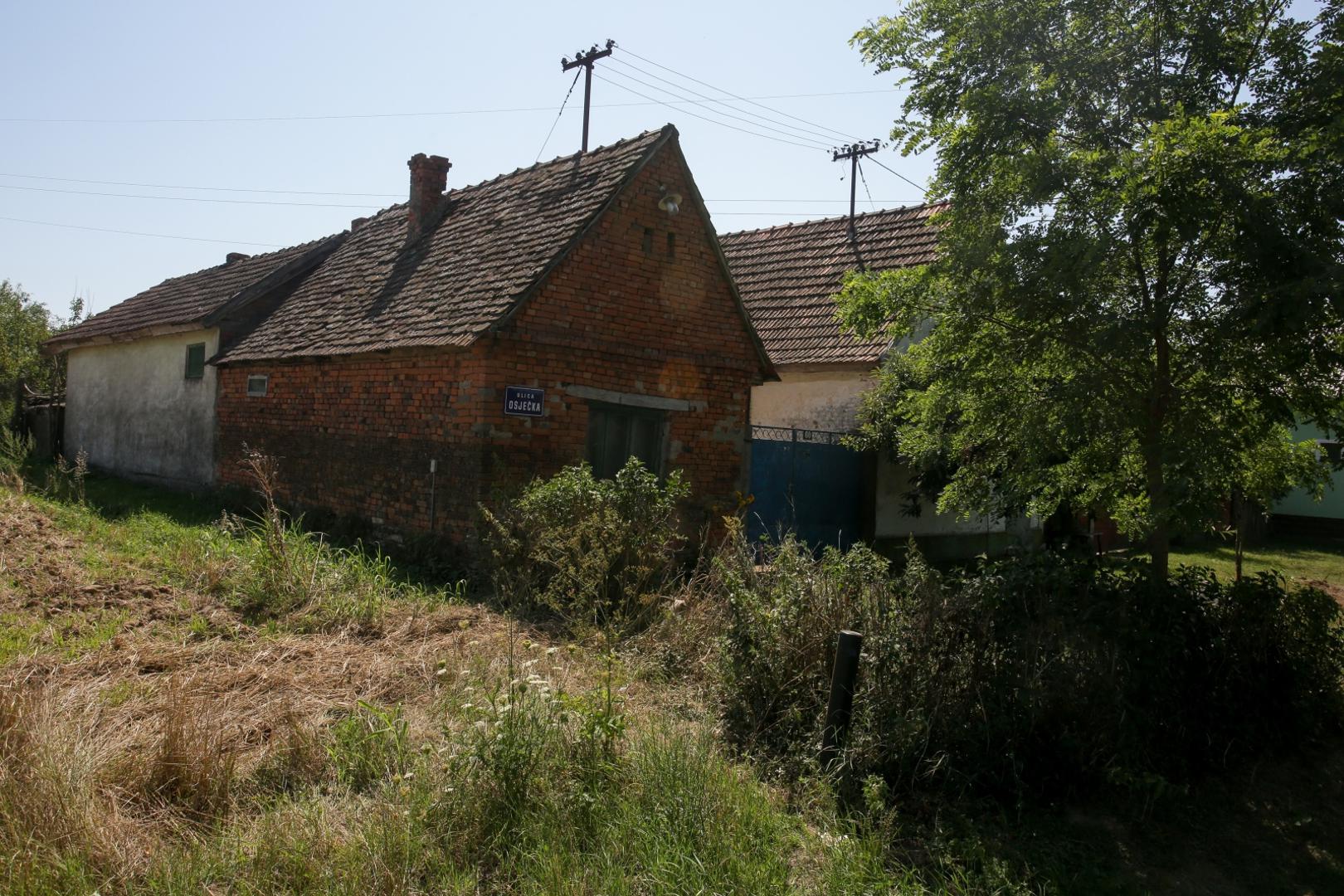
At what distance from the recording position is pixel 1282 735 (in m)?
6.30

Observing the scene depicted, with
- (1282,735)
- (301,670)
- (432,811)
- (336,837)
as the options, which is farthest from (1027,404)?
(301,670)

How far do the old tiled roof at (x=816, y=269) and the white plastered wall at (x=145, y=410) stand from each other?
376 inches

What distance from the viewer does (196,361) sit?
57.9 ft

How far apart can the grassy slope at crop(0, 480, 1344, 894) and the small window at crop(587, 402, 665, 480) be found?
543cm

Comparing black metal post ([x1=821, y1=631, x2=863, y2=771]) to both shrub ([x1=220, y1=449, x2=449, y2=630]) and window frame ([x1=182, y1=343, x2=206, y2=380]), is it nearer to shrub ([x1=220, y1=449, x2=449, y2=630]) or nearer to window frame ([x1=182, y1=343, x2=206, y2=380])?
shrub ([x1=220, y1=449, x2=449, y2=630])

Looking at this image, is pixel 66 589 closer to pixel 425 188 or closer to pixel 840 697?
pixel 840 697

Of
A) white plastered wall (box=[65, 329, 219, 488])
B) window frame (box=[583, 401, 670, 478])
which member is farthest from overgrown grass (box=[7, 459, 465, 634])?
white plastered wall (box=[65, 329, 219, 488])

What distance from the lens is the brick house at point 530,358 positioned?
11242mm

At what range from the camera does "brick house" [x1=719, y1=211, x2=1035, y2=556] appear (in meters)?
14.1

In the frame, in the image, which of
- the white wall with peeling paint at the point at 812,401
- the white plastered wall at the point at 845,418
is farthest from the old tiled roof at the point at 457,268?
the white plastered wall at the point at 845,418

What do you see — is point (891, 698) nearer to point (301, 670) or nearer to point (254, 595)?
point (301, 670)

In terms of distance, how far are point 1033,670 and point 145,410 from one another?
1825 cm

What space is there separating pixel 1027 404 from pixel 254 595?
253 inches

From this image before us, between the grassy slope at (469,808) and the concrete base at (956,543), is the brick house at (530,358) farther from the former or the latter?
the grassy slope at (469,808)
